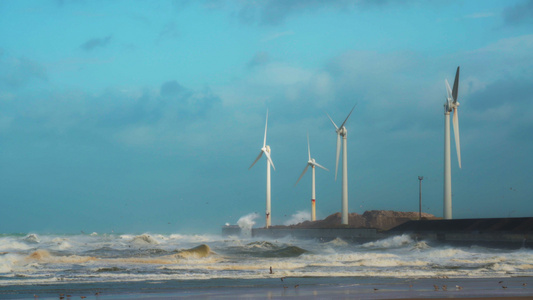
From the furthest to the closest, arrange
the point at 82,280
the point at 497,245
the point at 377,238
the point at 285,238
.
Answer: the point at 285,238 → the point at 377,238 → the point at 497,245 → the point at 82,280

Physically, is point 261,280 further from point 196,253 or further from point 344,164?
point 344,164

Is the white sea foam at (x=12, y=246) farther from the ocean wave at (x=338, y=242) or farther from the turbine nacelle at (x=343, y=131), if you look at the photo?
the turbine nacelle at (x=343, y=131)

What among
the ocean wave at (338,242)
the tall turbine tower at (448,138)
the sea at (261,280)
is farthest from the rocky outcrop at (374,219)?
the sea at (261,280)

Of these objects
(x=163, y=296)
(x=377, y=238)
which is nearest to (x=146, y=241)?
(x=377, y=238)

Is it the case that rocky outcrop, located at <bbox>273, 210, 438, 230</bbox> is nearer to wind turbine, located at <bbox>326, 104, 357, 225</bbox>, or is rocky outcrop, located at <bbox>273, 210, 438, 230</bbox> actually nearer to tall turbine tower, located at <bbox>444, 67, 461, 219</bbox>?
wind turbine, located at <bbox>326, 104, 357, 225</bbox>

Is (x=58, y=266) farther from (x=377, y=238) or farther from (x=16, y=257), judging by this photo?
(x=377, y=238)

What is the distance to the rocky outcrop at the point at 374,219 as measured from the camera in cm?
10975

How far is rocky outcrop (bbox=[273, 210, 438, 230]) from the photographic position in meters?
110

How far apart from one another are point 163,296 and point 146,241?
70.5m

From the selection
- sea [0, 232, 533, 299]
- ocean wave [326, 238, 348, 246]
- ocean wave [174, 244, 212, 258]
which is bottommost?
ocean wave [326, 238, 348, 246]

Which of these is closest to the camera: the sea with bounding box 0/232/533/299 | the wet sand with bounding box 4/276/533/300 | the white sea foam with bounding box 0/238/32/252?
the wet sand with bounding box 4/276/533/300

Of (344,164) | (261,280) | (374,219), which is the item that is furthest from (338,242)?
(261,280)

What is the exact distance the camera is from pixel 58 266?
34.5m

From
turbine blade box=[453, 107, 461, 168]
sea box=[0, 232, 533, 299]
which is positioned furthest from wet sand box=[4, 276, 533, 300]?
turbine blade box=[453, 107, 461, 168]
